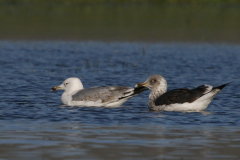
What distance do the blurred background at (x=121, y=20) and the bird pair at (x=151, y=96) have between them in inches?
759

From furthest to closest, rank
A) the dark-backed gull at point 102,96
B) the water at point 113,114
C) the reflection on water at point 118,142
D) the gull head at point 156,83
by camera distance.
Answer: the gull head at point 156,83 → the dark-backed gull at point 102,96 → the water at point 113,114 → the reflection on water at point 118,142

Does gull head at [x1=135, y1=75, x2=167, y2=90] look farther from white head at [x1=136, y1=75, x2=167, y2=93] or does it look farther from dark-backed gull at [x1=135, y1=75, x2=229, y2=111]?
dark-backed gull at [x1=135, y1=75, x2=229, y2=111]

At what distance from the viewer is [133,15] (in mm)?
47500

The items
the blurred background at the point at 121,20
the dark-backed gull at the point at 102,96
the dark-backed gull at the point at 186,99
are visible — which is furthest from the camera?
the blurred background at the point at 121,20

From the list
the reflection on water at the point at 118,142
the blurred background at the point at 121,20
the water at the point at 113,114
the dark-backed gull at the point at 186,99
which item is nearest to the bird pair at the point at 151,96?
the dark-backed gull at the point at 186,99

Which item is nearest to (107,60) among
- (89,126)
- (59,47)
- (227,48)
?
(59,47)

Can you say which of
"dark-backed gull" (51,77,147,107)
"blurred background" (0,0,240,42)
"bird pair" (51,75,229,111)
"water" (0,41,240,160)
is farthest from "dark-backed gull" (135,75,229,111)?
"blurred background" (0,0,240,42)

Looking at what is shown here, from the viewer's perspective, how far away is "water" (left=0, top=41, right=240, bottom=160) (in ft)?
31.5

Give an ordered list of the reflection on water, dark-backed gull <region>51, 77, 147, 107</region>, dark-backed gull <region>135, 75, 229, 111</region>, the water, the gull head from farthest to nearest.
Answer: the gull head → dark-backed gull <region>51, 77, 147, 107</region> → dark-backed gull <region>135, 75, 229, 111</region> → the water → the reflection on water

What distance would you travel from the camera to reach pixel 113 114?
13766 mm

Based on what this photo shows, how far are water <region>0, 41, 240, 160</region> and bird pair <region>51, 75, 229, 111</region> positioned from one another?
355 mm

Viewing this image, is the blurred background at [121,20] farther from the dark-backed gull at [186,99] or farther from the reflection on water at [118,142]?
the reflection on water at [118,142]

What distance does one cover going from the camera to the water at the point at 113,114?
31.5ft

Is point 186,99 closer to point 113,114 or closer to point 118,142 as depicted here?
point 113,114
